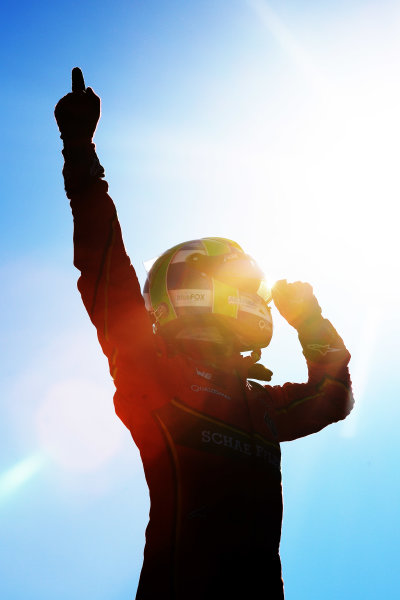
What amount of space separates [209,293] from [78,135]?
1.76 meters

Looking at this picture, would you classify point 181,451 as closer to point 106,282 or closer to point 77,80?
point 106,282

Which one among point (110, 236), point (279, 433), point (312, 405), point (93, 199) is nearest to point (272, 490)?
point (279, 433)

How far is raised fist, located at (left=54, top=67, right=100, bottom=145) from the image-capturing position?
3301mm

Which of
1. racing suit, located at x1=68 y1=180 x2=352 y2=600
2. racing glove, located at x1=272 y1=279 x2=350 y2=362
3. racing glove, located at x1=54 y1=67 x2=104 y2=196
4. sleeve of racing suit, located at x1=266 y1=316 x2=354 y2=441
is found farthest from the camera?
racing glove, located at x1=272 y1=279 x2=350 y2=362

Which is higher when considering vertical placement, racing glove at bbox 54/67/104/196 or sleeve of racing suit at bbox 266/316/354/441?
racing glove at bbox 54/67/104/196

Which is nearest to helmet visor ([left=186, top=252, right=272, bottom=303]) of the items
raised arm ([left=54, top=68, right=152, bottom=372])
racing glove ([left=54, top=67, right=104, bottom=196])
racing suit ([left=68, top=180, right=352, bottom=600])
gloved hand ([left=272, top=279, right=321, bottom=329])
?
gloved hand ([left=272, top=279, right=321, bottom=329])

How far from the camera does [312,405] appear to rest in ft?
15.3

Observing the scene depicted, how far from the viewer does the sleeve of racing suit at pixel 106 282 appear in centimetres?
315

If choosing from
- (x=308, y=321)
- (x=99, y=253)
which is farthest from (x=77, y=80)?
(x=308, y=321)

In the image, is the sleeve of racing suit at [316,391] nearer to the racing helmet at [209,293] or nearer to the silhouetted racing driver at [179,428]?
the silhouetted racing driver at [179,428]

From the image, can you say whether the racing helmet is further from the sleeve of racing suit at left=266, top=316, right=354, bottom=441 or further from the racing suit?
the racing suit

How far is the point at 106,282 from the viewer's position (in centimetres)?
316

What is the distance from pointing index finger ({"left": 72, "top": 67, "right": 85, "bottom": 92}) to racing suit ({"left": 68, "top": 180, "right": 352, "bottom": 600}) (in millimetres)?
669

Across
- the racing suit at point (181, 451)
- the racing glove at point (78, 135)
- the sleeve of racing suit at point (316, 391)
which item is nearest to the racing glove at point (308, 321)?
the sleeve of racing suit at point (316, 391)
